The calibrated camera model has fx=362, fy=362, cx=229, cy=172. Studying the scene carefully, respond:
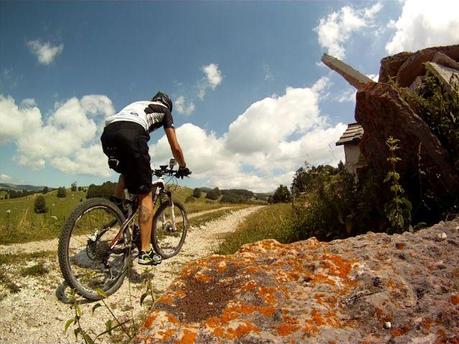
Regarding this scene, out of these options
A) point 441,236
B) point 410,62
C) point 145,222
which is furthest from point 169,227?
point 410,62

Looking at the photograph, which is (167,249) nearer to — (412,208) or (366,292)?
(412,208)

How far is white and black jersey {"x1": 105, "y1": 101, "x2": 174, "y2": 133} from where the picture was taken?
4.97 meters

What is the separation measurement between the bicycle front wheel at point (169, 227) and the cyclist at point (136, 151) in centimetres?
124

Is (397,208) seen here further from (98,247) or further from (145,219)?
(98,247)

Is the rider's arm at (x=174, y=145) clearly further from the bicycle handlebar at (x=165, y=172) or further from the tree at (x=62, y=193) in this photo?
the tree at (x=62, y=193)

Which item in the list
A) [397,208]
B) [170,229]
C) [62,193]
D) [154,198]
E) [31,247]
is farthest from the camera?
[62,193]

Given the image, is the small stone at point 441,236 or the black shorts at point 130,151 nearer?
the small stone at point 441,236

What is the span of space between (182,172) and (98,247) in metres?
2.26

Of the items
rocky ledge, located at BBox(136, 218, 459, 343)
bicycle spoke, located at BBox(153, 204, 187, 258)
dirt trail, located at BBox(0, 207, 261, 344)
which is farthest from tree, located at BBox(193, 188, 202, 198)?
rocky ledge, located at BBox(136, 218, 459, 343)

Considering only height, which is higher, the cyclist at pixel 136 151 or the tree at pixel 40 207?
the tree at pixel 40 207

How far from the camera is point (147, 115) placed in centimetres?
524

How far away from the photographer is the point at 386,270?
226 cm

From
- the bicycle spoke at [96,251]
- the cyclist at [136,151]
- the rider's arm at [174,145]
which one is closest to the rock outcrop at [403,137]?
the rider's arm at [174,145]

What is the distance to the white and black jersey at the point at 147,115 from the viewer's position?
16.3 feet
